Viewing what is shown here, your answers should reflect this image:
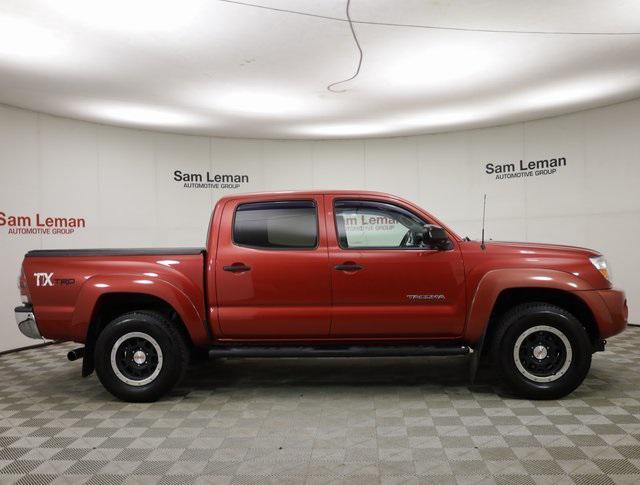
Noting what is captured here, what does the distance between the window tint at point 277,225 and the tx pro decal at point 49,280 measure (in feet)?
4.56

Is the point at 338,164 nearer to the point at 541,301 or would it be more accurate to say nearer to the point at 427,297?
the point at 427,297

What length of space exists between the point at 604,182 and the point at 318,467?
6.66 m

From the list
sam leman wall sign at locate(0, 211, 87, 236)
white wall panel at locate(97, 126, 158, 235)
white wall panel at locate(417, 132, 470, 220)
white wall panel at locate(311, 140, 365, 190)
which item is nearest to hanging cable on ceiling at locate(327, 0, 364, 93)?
white wall panel at locate(311, 140, 365, 190)

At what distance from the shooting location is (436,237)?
3801 mm

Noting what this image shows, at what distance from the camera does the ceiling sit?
411cm

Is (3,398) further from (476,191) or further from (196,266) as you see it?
(476,191)

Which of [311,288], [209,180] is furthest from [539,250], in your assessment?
[209,180]

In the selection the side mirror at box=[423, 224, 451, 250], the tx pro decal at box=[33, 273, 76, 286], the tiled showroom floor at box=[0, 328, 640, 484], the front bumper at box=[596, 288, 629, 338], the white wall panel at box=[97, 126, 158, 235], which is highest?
the white wall panel at box=[97, 126, 158, 235]

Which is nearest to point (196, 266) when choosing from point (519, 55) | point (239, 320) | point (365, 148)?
point (239, 320)

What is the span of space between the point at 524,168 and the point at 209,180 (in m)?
5.45

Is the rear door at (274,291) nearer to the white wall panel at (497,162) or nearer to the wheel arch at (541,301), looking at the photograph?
the wheel arch at (541,301)

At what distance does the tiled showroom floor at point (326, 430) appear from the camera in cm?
274

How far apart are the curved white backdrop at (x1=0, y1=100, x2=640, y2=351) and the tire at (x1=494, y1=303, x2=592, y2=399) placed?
431cm

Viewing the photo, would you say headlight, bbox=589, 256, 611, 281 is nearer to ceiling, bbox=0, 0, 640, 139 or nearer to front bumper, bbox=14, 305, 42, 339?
ceiling, bbox=0, 0, 640, 139
